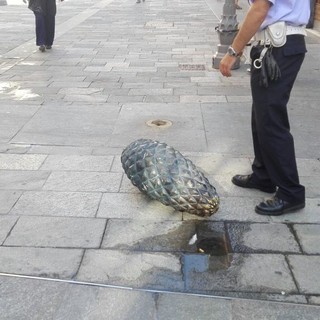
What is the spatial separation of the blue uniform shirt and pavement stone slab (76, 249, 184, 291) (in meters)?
1.70

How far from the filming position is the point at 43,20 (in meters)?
9.41

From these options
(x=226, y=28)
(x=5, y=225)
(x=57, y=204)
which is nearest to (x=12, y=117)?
(x=57, y=204)

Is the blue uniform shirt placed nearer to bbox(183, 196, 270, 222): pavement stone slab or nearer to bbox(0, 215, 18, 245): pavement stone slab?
bbox(183, 196, 270, 222): pavement stone slab

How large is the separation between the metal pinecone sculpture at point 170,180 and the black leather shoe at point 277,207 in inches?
14.8

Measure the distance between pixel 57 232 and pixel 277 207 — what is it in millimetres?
1636

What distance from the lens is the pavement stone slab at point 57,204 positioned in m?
3.36

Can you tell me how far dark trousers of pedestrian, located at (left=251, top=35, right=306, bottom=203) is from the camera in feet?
9.78

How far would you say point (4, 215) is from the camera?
3320 millimetres

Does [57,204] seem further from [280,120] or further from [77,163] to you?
[280,120]

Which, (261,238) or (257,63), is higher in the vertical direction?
(257,63)

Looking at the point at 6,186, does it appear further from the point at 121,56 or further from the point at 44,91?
the point at 121,56

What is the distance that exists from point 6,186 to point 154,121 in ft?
7.10

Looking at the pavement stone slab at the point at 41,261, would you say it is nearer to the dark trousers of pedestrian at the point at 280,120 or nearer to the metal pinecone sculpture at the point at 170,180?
the metal pinecone sculpture at the point at 170,180

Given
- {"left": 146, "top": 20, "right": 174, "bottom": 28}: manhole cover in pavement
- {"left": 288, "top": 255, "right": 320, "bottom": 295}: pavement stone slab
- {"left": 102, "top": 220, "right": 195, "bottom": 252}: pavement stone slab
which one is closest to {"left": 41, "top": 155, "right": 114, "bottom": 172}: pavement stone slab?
{"left": 102, "top": 220, "right": 195, "bottom": 252}: pavement stone slab
